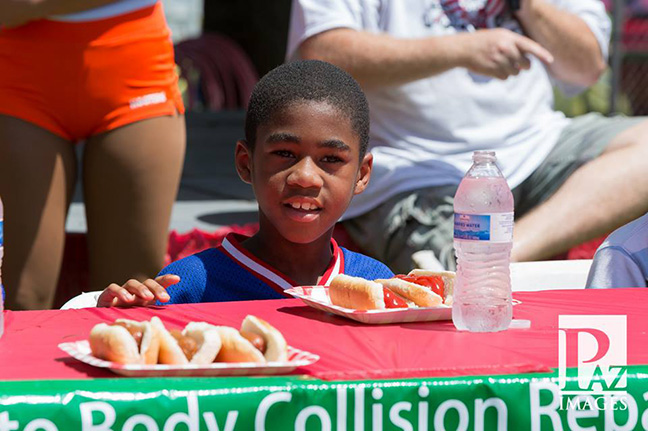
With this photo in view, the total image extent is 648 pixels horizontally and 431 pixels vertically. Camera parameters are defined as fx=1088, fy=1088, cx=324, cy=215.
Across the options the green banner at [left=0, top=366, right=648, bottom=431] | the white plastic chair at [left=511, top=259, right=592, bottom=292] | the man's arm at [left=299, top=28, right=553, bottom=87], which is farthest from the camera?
the man's arm at [left=299, top=28, right=553, bottom=87]

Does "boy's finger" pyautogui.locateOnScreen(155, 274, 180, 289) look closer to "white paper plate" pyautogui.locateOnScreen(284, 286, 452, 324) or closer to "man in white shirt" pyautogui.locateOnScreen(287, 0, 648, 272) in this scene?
"white paper plate" pyautogui.locateOnScreen(284, 286, 452, 324)

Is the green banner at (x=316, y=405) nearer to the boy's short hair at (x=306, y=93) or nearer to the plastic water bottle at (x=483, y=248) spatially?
the plastic water bottle at (x=483, y=248)

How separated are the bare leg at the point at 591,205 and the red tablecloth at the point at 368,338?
60.7 inches

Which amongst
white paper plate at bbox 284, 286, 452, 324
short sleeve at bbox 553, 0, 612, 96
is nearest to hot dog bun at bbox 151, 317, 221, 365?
white paper plate at bbox 284, 286, 452, 324

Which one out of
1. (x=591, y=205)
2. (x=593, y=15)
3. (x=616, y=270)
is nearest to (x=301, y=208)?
(x=616, y=270)

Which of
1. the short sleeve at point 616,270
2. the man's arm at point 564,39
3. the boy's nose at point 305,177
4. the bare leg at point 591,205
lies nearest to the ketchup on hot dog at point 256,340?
the boy's nose at point 305,177

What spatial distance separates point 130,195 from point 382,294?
4.48 ft

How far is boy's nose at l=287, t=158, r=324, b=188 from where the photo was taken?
2.31 m

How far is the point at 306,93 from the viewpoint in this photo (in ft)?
7.94

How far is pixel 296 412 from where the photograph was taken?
1456mm

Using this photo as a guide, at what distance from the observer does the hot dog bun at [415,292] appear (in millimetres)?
1966

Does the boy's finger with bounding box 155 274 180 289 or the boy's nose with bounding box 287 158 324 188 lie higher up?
Answer: the boy's nose with bounding box 287 158 324 188

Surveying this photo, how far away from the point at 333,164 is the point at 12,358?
1006mm

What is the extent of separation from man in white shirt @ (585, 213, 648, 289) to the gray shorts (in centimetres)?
114
